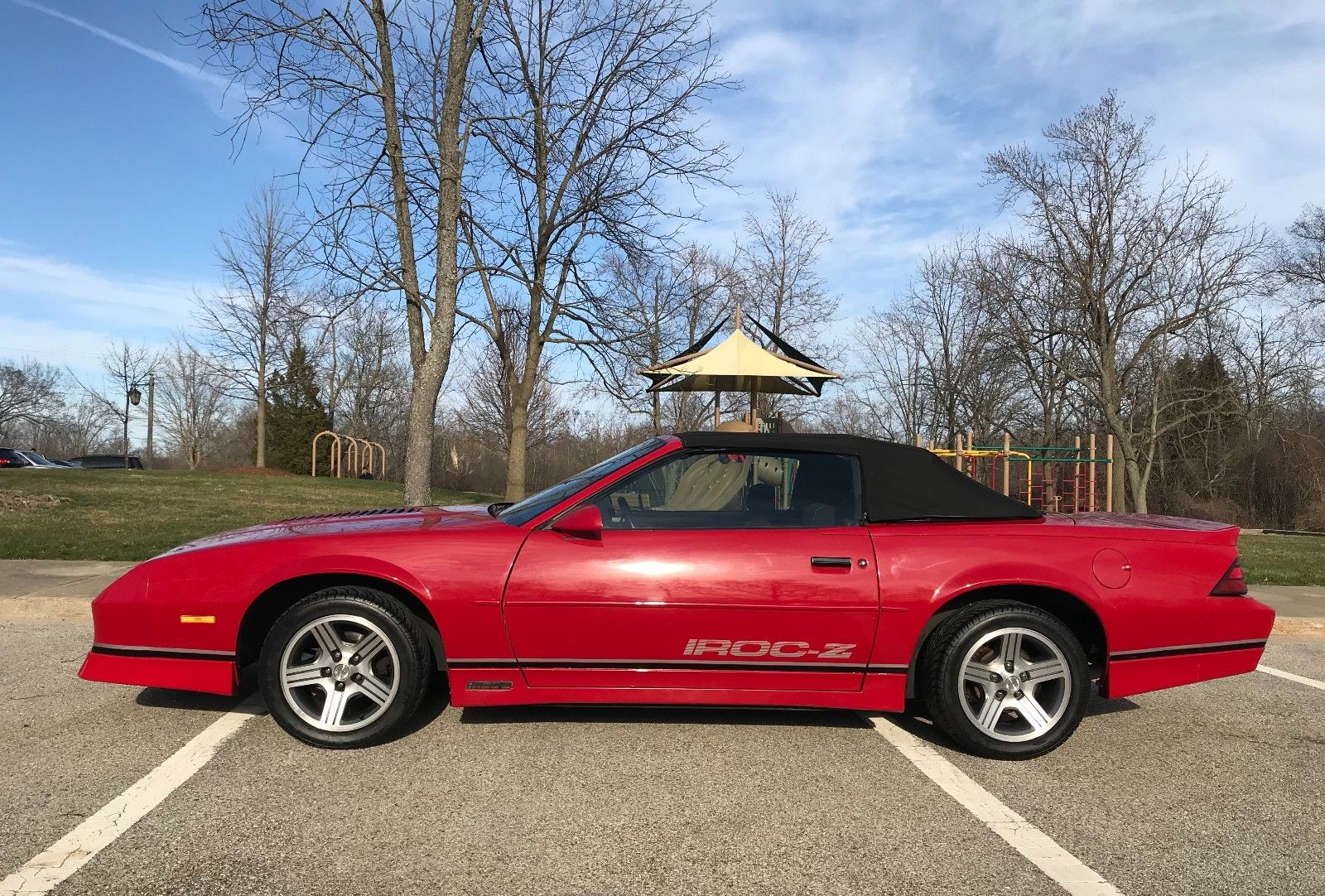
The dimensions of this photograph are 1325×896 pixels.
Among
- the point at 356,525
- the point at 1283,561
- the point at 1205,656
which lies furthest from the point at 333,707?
the point at 1283,561

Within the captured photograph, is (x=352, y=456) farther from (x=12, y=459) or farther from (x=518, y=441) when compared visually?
(x=518, y=441)

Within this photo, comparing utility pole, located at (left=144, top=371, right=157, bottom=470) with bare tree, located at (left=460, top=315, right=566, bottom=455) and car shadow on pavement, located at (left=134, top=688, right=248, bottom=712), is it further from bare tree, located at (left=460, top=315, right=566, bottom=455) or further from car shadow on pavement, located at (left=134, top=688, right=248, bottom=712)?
car shadow on pavement, located at (left=134, top=688, right=248, bottom=712)

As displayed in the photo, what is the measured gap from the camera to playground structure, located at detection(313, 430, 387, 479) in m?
36.3

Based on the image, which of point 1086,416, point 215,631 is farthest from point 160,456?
point 215,631

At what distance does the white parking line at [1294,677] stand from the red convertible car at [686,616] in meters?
1.91

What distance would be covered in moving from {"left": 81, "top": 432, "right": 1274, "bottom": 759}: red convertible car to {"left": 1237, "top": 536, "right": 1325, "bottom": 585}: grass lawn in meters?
6.70

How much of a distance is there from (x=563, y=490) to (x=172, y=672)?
1.82 meters

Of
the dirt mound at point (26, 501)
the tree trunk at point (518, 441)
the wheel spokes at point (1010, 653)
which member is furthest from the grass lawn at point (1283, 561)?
the dirt mound at point (26, 501)

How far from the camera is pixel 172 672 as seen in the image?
369 cm

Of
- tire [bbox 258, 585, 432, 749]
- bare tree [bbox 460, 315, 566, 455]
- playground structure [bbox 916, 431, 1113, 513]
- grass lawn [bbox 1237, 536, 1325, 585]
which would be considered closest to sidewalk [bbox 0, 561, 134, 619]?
tire [bbox 258, 585, 432, 749]

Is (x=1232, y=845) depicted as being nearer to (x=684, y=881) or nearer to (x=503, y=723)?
(x=684, y=881)

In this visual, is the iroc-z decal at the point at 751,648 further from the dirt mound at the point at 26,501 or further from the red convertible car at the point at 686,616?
the dirt mound at the point at 26,501

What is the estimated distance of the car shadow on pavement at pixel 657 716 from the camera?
4121 mm

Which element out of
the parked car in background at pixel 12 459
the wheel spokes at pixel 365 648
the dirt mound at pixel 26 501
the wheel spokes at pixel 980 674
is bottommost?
the wheel spokes at pixel 980 674
